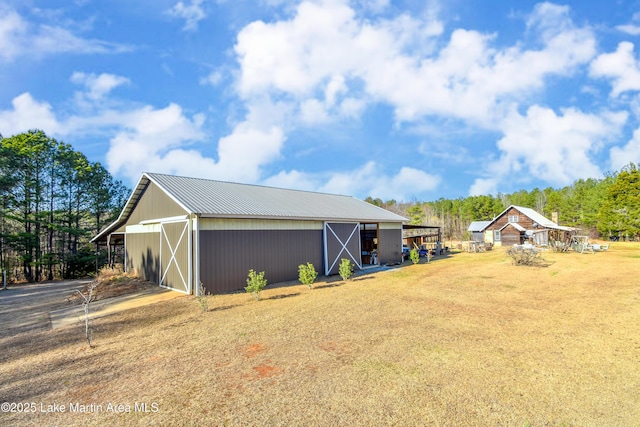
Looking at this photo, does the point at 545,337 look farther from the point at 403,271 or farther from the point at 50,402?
the point at 403,271

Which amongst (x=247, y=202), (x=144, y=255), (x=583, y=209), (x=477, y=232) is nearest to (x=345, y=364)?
(x=247, y=202)

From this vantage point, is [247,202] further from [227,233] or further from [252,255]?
[252,255]

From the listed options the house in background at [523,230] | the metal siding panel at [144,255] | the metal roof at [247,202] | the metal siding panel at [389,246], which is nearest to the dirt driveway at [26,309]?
the metal siding panel at [144,255]

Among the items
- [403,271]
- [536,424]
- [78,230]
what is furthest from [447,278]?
[78,230]

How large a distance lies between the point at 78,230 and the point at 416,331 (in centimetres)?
2654

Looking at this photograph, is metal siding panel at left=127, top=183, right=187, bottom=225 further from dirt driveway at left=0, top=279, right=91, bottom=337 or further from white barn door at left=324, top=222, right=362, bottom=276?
white barn door at left=324, top=222, right=362, bottom=276

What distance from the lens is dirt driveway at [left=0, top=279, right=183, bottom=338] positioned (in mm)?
9125

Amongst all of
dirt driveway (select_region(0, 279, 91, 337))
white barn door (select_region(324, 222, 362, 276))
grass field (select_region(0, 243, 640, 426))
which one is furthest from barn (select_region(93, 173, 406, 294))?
dirt driveway (select_region(0, 279, 91, 337))

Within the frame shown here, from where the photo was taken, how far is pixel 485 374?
491 centimetres

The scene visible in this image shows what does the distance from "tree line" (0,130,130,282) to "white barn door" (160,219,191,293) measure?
30.4ft

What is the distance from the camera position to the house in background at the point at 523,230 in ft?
109

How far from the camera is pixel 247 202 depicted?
14.6 m

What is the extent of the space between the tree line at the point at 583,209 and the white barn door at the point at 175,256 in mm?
36234

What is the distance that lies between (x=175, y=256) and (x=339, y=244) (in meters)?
7.98
